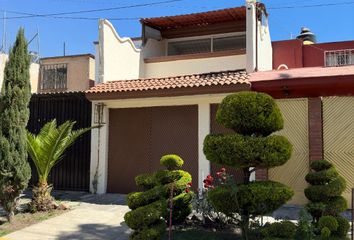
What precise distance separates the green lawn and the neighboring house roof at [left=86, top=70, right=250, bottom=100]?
4321mm

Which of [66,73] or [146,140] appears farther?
[66,73]

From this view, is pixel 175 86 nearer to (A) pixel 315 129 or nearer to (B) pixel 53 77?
(A) pixel 315 129

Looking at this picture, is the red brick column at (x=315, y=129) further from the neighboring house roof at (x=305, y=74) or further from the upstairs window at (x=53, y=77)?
the upstairs window at (x=53, y=77)

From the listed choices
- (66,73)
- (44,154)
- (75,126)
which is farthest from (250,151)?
(66,73)

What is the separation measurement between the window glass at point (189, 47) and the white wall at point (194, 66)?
6.50 feet

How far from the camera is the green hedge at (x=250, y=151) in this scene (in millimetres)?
6143

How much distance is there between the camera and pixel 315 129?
397 inches

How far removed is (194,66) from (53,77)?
1463 cm

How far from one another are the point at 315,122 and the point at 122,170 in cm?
587

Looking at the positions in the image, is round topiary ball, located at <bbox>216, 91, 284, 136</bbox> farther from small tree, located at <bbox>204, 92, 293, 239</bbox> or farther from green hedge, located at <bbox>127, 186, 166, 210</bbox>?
green hedge, located at <bbox>127, 186, 166, 210</bbox>

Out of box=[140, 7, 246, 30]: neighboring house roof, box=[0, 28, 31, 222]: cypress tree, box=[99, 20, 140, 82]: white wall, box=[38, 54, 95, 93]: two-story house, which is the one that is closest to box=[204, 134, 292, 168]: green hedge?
box=[0, 28, 31, 222]: cypress tree

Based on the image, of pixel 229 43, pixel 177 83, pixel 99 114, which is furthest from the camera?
pixel 229 43

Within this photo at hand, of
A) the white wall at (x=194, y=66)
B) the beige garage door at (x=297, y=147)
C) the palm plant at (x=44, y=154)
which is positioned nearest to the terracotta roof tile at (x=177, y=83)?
the beige garage door at (x=297, y=147)

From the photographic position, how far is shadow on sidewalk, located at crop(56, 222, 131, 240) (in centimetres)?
751
